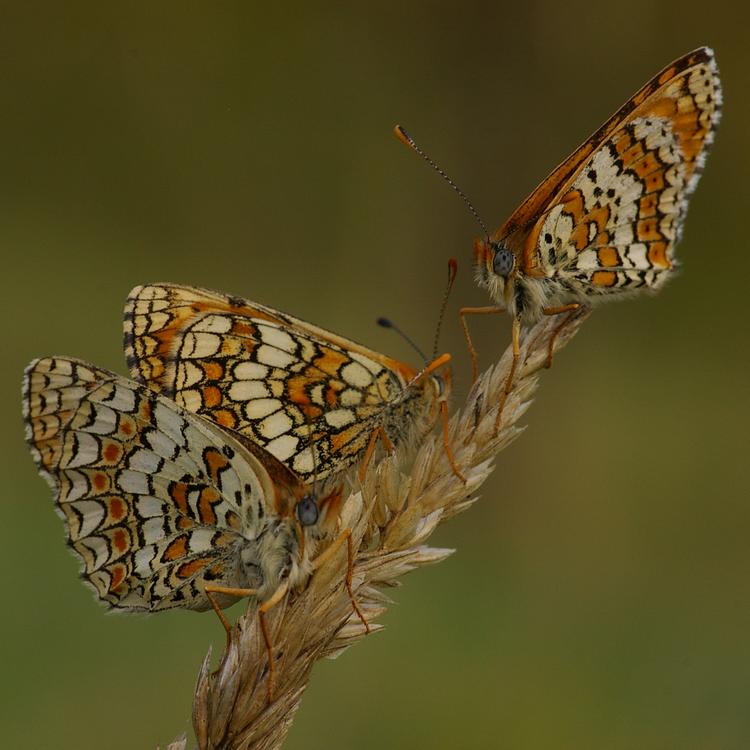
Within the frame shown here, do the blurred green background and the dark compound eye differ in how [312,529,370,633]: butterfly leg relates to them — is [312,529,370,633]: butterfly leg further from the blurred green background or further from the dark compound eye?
the blurred green background

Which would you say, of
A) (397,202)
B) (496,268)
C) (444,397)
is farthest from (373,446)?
(397,202)

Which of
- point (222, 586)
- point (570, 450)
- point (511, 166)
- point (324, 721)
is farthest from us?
point (511, 166)

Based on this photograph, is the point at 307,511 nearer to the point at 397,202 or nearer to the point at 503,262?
the point at 503,262

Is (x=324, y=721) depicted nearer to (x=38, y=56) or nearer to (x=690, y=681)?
(x=690, y=681)

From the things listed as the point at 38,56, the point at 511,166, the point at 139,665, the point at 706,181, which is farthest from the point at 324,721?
the point at 38,56

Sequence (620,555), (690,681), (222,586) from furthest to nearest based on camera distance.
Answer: (620,555)
(690,681)
(222,586)

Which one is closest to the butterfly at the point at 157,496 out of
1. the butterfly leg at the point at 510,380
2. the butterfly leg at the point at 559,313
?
the butterfly leg at the point at 510,380
